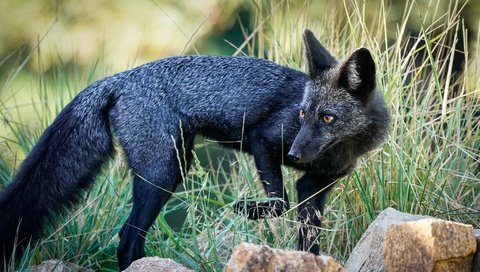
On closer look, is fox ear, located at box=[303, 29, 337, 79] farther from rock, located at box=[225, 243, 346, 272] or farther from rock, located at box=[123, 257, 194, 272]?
rock, located at box=[225, 243, 346, 272]

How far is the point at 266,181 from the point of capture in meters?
5.46

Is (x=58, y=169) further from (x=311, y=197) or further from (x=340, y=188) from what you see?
(x=340, y=188)

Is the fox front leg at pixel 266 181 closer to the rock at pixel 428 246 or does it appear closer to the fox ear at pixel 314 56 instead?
the fox ear at pixel 314 56

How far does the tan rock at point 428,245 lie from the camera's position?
383cm

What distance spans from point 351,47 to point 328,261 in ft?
11.5

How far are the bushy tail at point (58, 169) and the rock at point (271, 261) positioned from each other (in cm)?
208

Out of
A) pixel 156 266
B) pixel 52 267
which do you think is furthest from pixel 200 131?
pixel 156 266

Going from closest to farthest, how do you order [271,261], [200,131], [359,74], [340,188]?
[271,261], [359,74], [200,131], [340,188]

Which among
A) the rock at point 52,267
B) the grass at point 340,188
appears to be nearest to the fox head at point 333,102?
the grass at point 340,188

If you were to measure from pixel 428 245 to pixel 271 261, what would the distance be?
74 cm

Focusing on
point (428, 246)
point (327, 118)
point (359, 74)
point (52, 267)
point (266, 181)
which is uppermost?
point (359, 74)

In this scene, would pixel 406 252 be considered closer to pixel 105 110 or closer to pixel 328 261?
pixel 328 261

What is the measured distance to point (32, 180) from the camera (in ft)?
17.7

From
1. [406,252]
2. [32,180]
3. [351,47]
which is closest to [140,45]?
[351,47]
